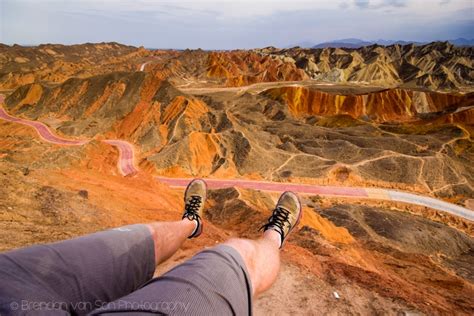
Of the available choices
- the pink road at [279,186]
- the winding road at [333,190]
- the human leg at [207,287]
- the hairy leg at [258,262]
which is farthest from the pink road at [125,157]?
the human leg at [207,287]

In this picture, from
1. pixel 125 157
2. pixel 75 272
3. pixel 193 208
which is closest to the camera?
pixel 75 272

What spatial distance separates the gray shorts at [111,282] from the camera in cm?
174

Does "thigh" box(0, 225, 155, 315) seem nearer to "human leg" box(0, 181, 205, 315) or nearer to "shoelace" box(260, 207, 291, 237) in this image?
"human leg" box(0, 181, 205, 315)

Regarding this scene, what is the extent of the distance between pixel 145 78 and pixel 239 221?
32.9 m

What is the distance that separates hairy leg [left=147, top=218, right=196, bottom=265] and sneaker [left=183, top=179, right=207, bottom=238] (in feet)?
2.54

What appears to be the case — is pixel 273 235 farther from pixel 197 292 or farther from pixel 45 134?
pixel 45 134

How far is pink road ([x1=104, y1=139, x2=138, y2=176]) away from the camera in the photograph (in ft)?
85.2

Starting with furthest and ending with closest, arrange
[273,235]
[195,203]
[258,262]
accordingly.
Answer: [195,203] < [273,235] < [258,262]

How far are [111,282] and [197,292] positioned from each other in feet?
2.86

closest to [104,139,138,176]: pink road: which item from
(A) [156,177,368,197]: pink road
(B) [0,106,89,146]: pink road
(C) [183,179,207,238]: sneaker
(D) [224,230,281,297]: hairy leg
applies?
(A) [156,177,368,197]: pink road

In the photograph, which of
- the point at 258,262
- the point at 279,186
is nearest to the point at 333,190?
the point at 279,186

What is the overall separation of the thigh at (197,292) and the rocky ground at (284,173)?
325 centimetres

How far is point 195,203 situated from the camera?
5.67 m

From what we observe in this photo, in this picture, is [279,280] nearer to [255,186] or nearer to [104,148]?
[255,186]
